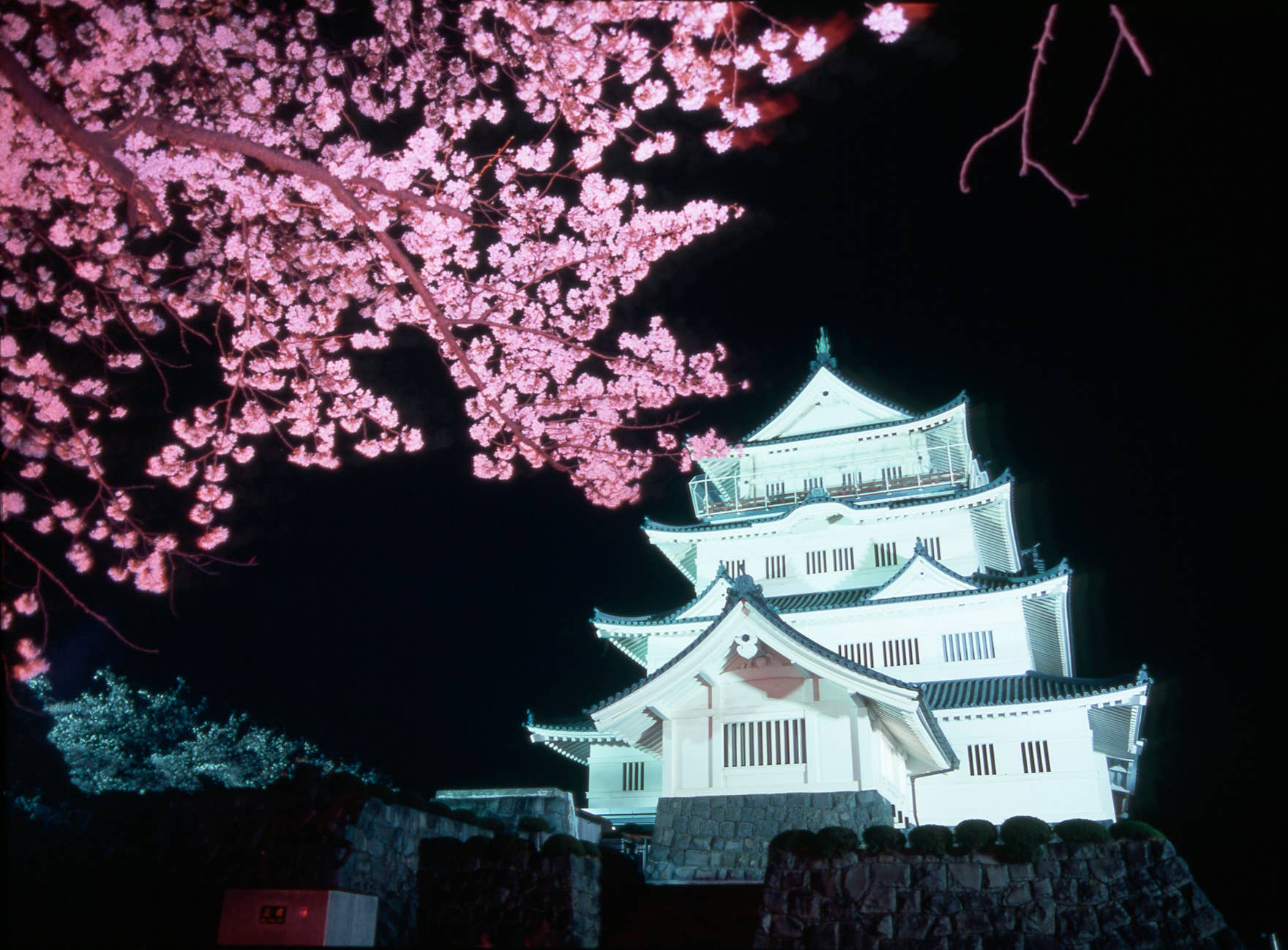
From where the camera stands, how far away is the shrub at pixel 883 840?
9.98 meters

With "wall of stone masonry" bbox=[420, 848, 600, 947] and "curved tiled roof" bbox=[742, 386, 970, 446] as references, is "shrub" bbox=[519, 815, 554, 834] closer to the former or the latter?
"wall of stone masonry" bbox=[420, 848, 600, 947]

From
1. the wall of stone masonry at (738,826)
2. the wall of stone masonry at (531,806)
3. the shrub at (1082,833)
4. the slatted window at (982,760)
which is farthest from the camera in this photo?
the slatted window at (982,760)

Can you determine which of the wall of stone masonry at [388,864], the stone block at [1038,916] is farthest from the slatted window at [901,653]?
the wall of stone masonry at [388,864]

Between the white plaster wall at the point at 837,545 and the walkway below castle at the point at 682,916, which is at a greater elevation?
the white plaster wall at the point at 837,545

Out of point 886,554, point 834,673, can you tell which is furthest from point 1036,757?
point 834,673

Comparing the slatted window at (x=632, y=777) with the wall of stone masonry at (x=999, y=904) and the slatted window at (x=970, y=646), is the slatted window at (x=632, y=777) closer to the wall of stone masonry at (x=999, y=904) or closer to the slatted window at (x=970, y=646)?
the slatted window at (x=970, y=646)

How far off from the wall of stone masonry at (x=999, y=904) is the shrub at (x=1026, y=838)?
11 centimetres

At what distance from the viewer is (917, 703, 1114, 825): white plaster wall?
18.7m

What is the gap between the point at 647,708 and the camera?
15.3 metres

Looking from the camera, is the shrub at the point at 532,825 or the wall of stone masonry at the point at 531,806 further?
the wall of stone masonry at the point at 531,806

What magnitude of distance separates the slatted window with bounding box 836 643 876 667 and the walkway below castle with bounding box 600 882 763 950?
10.2m

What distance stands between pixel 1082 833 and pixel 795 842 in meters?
3.46

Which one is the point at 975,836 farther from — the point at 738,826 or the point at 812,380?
the point at 812,380

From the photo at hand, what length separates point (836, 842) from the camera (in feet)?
33.2
